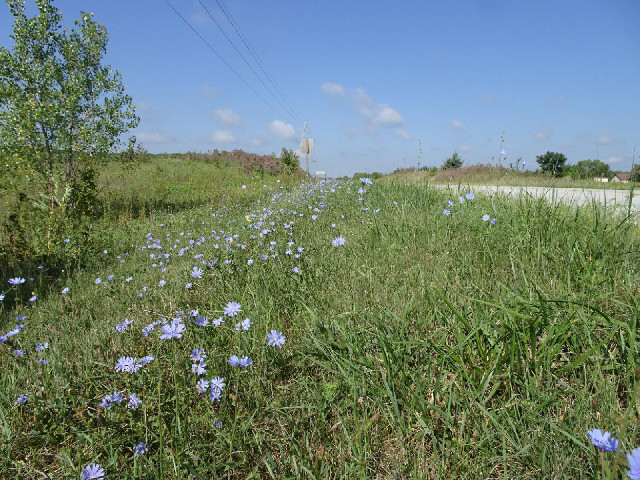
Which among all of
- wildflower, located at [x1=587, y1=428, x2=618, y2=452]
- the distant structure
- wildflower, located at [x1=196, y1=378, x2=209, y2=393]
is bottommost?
wildflower, located at [x1=196, y1=378, x2=209, y2=393]

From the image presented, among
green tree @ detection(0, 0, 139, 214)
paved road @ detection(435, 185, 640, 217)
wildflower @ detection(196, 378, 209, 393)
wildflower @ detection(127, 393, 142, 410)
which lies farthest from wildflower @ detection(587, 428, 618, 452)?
green tree @ detection(0, 0, 139, 214)

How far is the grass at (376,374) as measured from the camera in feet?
3.98

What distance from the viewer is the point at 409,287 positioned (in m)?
2.16

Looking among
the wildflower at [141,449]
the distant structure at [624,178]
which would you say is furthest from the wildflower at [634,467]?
the distant structure at [624,178]

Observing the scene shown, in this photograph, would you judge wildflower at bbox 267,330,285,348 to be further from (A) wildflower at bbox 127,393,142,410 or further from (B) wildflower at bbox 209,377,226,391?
(A) wildflower at bbox 127,393,142,410

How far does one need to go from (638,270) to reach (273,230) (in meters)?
3.28

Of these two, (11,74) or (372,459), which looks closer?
(372,459)

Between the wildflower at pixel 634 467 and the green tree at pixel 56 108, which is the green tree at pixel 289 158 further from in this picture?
the wildflower at pixel 634 467

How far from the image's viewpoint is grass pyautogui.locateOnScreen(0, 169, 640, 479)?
1.21m

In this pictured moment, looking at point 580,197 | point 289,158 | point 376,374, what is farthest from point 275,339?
point 289,158

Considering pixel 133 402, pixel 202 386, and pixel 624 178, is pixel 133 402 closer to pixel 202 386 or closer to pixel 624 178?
pixel 202 386

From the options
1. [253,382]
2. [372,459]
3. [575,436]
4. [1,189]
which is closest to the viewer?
[575,436]

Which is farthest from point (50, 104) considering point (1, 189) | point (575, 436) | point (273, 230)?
point (575, 436)

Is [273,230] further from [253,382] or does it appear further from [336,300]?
[253,382]
